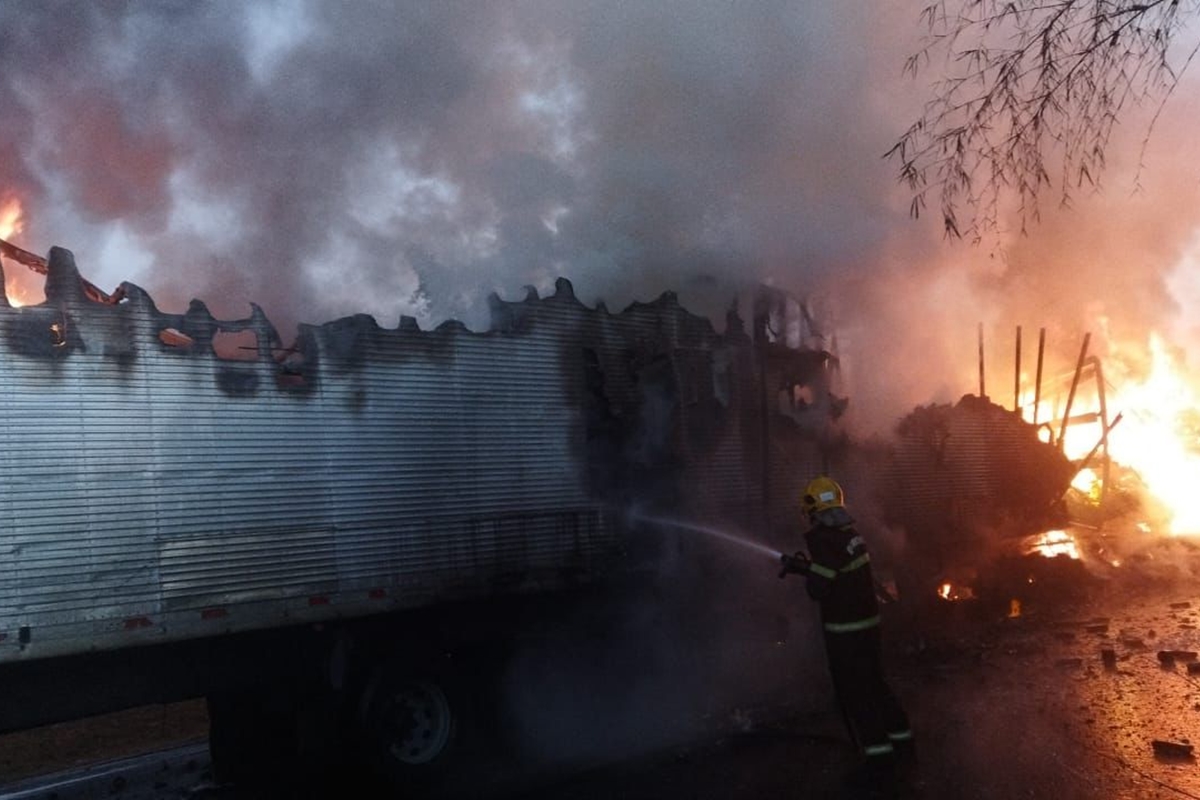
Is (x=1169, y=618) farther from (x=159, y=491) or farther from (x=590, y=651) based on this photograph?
(x=159, y=491)

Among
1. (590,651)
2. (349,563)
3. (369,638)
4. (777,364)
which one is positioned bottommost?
(590,651)

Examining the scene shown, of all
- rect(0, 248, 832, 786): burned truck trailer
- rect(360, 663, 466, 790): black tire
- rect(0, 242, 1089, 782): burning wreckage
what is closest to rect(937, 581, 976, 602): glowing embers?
rect(0, 242, 1089, 782): burning wreckage

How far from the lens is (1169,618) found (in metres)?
10.2

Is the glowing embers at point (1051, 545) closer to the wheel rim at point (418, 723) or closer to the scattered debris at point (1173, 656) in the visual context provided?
the scattered debris at point (1173, 656)

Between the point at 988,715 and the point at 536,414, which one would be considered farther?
the point at 536,414

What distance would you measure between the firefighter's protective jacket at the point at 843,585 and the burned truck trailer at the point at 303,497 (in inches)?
95.0

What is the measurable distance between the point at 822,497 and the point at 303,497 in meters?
3.42

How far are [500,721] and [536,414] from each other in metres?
2.42

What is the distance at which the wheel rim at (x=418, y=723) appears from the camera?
6.24 m

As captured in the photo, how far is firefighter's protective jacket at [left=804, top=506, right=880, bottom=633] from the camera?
550 cm

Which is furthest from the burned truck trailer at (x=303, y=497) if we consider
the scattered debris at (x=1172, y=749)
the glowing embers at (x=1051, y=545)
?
the glowing embers at (x=1051, y=545)

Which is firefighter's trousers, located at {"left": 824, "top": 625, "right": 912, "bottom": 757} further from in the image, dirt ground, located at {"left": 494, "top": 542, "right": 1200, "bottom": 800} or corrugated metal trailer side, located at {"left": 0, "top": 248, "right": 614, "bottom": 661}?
A: corrugated metal trailer side, located at {"left": 0, "top": 248, "right": 614, "bottom": 661}

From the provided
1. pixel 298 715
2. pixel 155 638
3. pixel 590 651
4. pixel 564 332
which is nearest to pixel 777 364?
pixel 564 332

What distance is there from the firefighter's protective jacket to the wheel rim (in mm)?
2828
